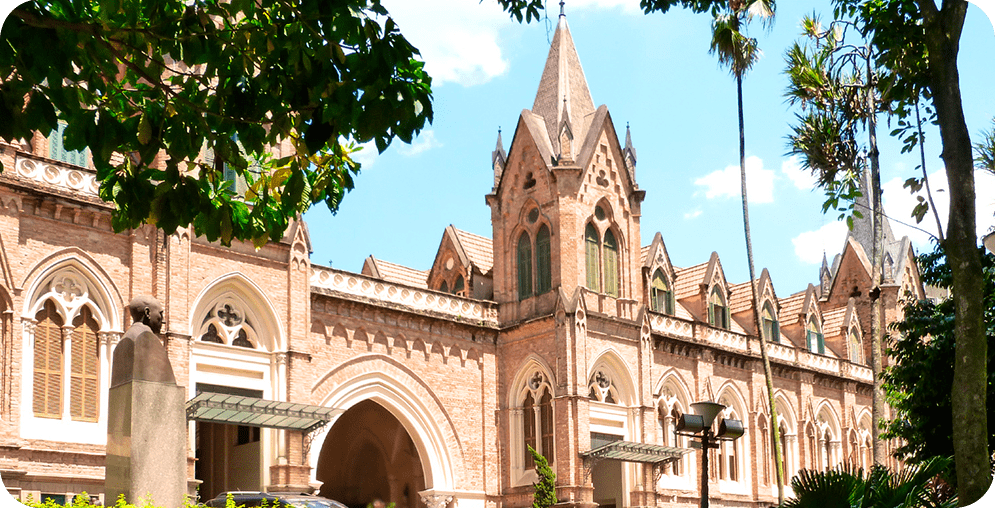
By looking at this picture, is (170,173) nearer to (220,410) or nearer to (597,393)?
(220,410)

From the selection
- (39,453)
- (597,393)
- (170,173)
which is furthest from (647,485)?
(170,173)

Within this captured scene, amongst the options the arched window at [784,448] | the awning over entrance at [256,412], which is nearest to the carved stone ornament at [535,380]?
the awning over entrance at [256,412]

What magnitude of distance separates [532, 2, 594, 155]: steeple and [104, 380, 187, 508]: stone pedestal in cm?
2100

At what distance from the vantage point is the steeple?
31105 mm

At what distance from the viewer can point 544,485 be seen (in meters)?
27.5

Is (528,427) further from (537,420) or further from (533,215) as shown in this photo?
(533,215)

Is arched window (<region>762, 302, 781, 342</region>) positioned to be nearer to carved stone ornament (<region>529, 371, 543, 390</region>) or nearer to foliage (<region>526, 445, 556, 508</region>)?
carved stone ornament (<region>529, 371, 543, 390</region>)

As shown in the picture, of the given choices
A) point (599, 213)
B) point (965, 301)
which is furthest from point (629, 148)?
point (965, 301)

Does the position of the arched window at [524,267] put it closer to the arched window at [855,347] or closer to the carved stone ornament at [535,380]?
the carved stone ornament at [535,380]

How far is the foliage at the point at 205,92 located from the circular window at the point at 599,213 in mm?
21114

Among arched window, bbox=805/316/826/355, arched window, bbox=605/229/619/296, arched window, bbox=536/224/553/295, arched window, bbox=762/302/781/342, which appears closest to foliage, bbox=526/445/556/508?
arched window, bbox=536/224/553/295

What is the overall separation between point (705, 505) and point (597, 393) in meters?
15.6

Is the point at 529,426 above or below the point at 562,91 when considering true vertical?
below

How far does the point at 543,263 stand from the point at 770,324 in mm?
13148
